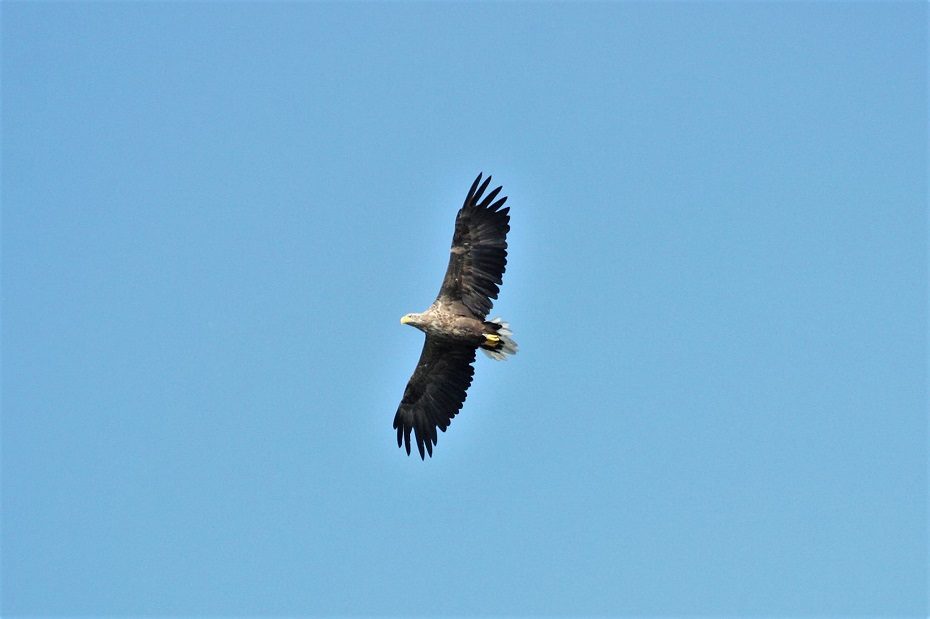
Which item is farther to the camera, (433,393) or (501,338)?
(433,393)

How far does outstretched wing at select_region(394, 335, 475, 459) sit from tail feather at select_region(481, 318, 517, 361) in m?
0.84

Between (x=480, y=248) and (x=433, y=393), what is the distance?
9.83 ft

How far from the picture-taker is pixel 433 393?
24562 millimetres

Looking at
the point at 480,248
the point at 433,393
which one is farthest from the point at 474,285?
the point at 433,393

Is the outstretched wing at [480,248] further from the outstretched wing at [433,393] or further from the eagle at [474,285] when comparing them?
the outstretched wing at [433,393]

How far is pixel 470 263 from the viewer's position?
75.4 ft

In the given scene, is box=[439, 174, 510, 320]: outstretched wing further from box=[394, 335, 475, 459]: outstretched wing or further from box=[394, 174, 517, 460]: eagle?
box=[394, 335, 475, 459]: outstretched wing

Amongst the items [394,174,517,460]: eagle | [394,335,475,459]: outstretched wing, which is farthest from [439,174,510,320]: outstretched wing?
[394,335,475,459]: outstretched wing

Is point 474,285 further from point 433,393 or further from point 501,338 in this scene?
point 433,393

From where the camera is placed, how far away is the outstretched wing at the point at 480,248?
75.2 feet

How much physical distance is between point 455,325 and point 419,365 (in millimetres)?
1724

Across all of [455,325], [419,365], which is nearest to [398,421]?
[419,365]

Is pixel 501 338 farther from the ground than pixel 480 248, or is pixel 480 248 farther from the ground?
pixel 480 248

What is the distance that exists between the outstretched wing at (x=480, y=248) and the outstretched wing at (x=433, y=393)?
123 cm
